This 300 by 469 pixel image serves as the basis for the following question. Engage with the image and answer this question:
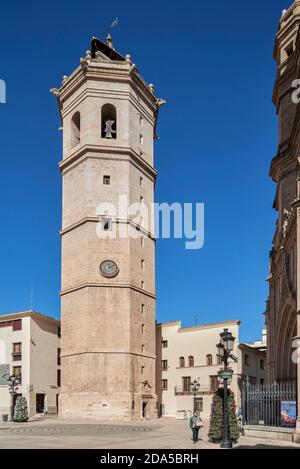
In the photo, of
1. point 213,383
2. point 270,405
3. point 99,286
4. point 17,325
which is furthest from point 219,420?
point 17,325

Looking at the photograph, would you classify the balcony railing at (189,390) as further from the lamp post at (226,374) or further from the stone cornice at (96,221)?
the lamp post at (226,374)

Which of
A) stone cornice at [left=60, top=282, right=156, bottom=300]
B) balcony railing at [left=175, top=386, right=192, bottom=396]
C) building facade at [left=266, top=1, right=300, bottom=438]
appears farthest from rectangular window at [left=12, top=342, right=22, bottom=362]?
building facade at [left=266, top=1, right=300, bottom=438]

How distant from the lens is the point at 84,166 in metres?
52.7

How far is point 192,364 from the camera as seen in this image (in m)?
57.1

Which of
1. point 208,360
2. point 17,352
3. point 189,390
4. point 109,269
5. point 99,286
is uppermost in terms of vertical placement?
point 109,269

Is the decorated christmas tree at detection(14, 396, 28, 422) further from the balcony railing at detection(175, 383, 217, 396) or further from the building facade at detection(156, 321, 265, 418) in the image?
the balcony railing at detection(175, 383, 217, 396)

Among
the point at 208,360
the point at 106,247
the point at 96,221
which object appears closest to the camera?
the point at 106,247

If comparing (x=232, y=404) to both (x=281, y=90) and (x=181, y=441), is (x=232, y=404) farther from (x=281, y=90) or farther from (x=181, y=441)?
(x=281, y=90)

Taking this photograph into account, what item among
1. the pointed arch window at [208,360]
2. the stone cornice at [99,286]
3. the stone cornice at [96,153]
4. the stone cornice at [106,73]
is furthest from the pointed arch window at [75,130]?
the pointed arch window at [208,360]

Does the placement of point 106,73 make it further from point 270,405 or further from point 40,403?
point 270,405

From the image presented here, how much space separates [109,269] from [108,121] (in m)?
14.2
